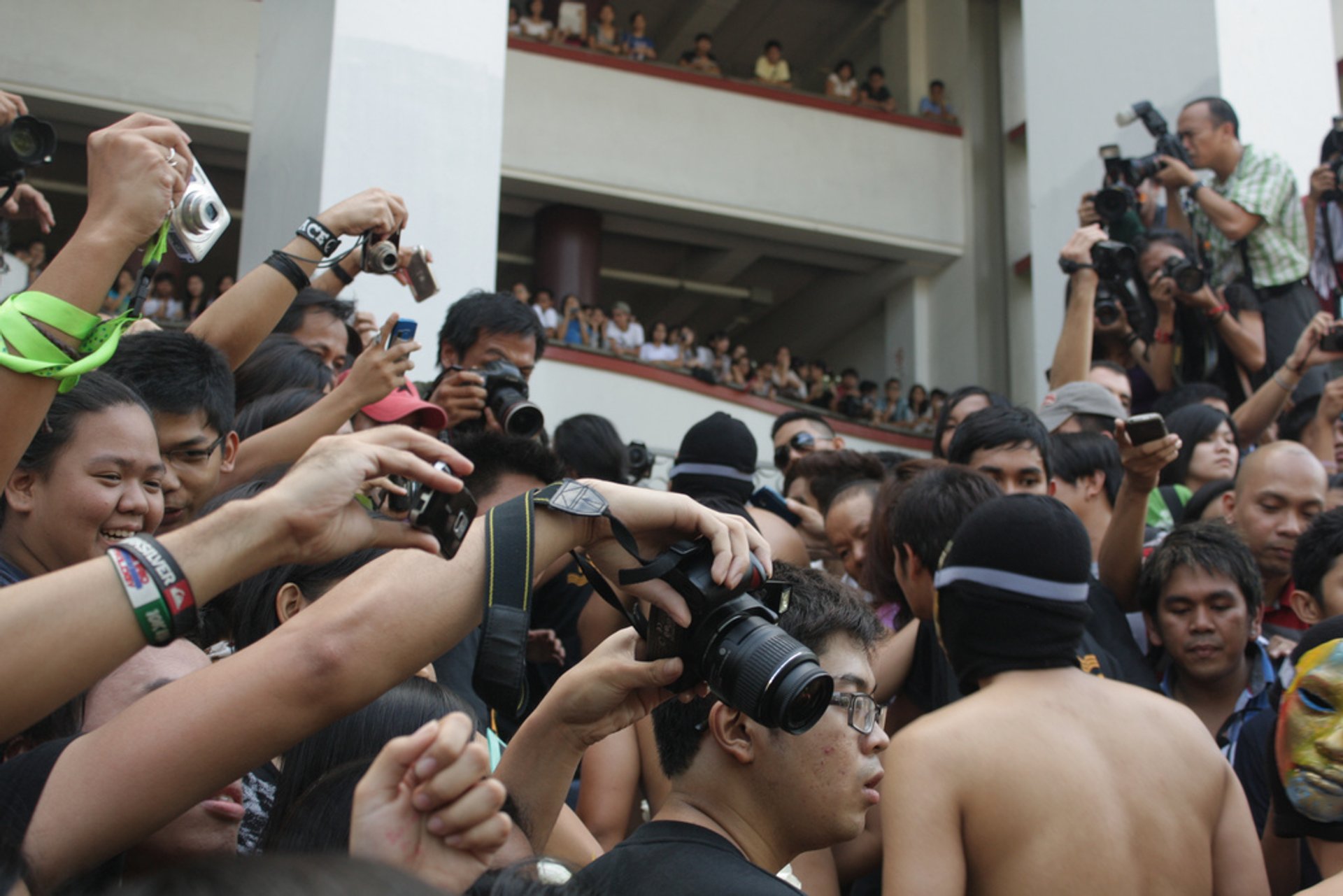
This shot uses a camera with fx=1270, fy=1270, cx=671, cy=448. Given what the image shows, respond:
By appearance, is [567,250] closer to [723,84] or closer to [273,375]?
[723,84]

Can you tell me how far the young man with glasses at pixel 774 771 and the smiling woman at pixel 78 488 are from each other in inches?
35.1

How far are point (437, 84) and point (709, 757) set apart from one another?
428 cm

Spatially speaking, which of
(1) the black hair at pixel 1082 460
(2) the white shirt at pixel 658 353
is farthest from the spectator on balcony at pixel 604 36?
(1) the black hair at pixel 1082 460

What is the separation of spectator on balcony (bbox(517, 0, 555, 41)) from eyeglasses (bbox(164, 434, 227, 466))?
10.6 meters

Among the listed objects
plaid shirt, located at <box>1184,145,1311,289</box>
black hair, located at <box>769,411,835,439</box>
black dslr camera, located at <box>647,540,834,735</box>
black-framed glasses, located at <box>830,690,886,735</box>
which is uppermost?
plaid shirt, located at <box>1184,145,1311,289</box>

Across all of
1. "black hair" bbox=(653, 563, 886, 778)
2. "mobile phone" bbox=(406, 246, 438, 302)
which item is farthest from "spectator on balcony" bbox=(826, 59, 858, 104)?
"black hair" bbox=(653, 563, 886, 778)

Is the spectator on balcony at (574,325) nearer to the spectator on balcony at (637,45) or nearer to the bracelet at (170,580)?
the spectator on balcony at (637,45)

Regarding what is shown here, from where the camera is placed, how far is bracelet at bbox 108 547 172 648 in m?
1.25

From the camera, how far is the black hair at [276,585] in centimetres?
198

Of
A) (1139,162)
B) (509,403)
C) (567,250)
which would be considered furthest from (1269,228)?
(567,250)

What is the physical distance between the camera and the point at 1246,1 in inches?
284

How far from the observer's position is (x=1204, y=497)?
373 cm

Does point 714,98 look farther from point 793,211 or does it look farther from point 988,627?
point 988,627

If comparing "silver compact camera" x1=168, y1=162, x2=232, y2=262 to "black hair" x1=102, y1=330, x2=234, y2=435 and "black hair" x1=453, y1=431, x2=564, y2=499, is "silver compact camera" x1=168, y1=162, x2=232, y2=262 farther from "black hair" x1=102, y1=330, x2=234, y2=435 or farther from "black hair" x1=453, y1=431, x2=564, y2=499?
"black hair" x1=453, y1=431, x2=564, y2=499
